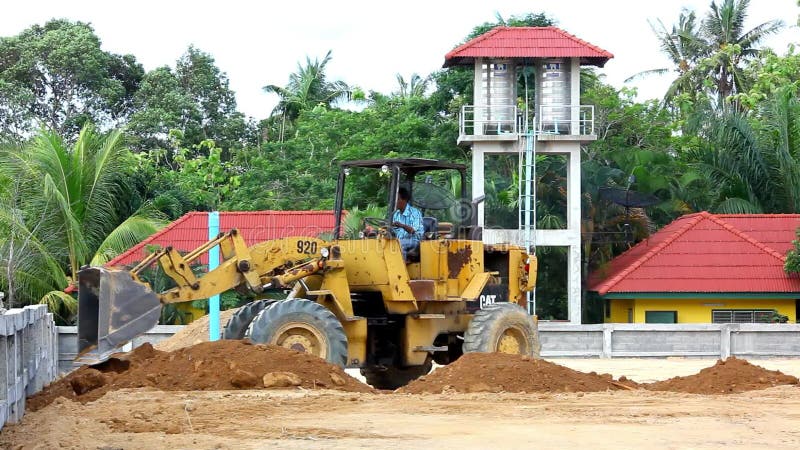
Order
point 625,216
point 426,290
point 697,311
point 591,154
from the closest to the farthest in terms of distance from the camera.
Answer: point 426,290, point 697,311, point 625,216, point 591,154

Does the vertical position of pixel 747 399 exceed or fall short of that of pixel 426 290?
it falls short

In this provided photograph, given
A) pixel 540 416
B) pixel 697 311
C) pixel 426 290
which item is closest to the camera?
pixel 540 416

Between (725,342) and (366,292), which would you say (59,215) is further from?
(366,292)

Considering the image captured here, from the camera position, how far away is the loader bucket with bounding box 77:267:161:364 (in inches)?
605

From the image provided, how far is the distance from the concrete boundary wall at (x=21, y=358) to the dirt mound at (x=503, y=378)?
167 inches

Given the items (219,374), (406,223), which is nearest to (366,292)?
(406,223)

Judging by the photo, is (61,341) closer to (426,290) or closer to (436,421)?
(426,290)

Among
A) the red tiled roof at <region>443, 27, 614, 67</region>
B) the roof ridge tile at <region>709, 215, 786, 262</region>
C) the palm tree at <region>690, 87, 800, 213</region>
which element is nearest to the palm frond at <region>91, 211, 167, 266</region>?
the red tiled roof at <region>443, 27, 614, 67</region>

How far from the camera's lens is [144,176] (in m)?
41.3

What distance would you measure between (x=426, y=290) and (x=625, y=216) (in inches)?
939

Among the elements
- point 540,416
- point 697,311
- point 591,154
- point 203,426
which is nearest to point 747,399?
point 540,416

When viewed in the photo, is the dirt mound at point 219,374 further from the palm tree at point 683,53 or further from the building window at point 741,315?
the palm tree at point 683,53

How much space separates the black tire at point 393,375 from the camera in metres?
18.7

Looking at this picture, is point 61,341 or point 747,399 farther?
point 61,341
